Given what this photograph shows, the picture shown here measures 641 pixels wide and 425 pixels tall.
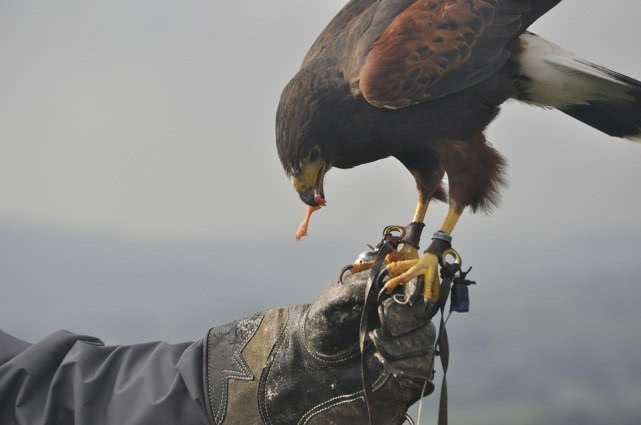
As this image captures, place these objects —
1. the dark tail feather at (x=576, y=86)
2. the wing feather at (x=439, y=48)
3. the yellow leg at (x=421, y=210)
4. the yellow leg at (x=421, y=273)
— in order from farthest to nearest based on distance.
→ the yellow leg at (x=421, y=210) → the dark tail feather at (x=576, y=86) → the wing feather at (x=439, y=48) → the yellow leg at (x=421, y=273)

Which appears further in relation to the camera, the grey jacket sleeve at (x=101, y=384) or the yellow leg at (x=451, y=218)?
the grey jacket sleeve at (x=101, y=384)

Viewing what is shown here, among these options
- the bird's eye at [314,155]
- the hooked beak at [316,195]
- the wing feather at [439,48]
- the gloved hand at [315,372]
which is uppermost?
the wing feather at [439,48]

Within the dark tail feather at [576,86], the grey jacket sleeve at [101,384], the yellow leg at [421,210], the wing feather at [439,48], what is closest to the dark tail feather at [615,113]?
the dark tail feather at [576,86]

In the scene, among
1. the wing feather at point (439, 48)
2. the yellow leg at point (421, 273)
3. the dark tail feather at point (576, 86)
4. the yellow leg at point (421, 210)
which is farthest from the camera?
the yellow leg at point (421, 210)

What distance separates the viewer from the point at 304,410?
2748 mm

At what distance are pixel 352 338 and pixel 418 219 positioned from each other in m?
0.40

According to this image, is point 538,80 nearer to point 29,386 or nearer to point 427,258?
point 427,258

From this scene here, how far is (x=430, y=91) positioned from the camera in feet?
8.56

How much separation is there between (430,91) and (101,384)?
130cm

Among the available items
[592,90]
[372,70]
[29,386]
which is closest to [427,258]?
[372,70]

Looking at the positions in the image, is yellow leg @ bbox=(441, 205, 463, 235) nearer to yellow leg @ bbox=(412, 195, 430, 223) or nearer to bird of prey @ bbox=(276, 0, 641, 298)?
bird of prey @ bbox=(276, 0, 641, 298)

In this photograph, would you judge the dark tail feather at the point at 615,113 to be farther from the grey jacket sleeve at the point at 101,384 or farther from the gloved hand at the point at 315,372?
the grey jacket sleeve at the point at 101,384

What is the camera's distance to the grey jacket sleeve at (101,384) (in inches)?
109

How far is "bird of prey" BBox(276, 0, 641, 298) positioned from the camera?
8.54 feet
